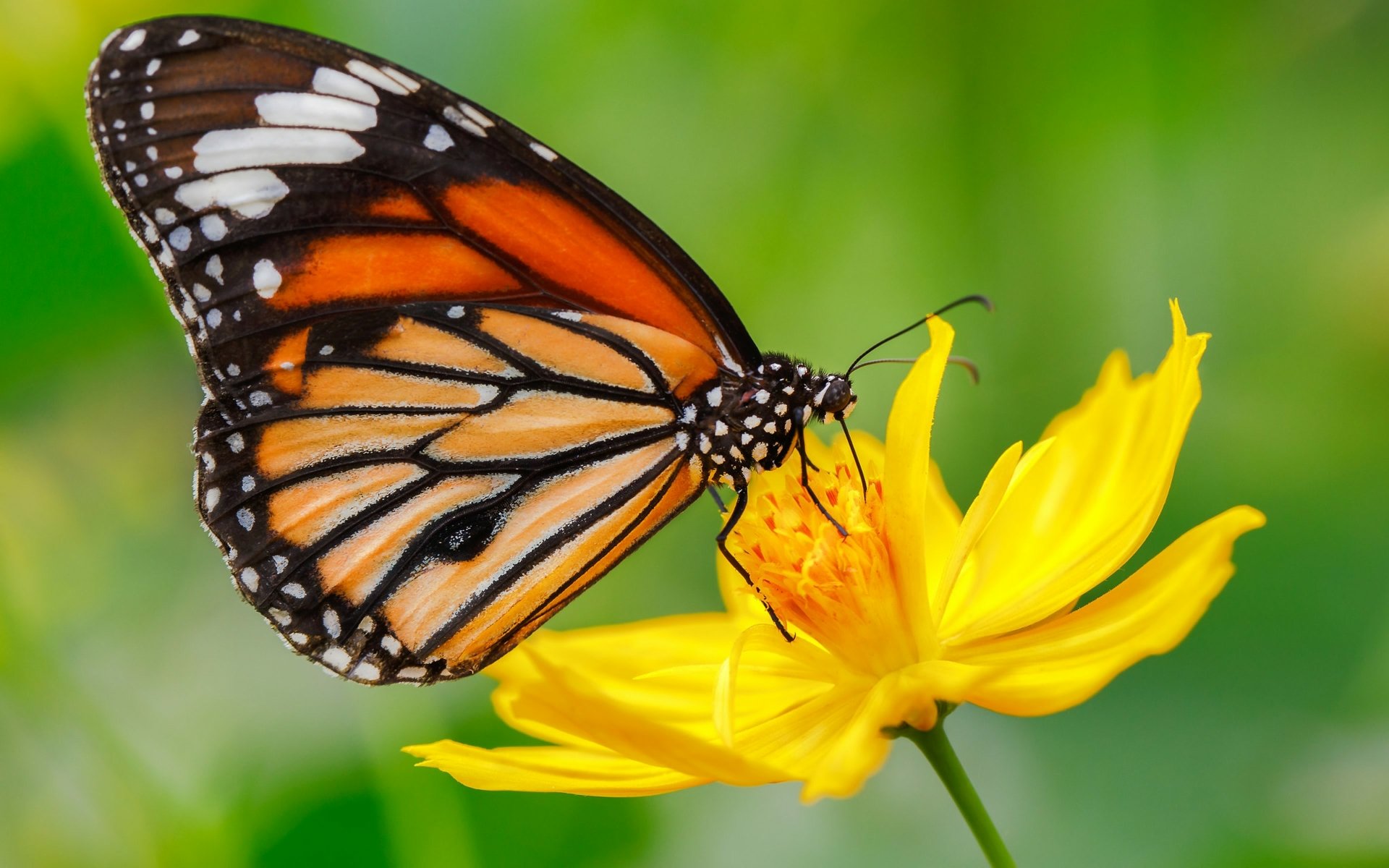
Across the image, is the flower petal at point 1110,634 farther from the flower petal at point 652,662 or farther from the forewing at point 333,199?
the forewing at point 333,199

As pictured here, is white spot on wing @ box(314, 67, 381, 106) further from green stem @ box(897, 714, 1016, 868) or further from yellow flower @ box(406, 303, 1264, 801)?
green stem @ box(897, 714, 1016, 868)

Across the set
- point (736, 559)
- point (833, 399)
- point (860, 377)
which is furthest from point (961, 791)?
point (860, 377)

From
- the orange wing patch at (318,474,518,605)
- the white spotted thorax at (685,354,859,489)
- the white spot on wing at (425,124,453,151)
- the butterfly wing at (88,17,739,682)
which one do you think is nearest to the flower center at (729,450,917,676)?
the white spotted thorax at (685,354,859,489)

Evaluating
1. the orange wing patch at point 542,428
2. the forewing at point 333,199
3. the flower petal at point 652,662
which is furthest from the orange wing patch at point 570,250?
the flower petal at point 652,662

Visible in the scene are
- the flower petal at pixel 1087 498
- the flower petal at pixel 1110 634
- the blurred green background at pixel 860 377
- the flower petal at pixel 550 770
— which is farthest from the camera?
the blurred green background at pixel 860 377

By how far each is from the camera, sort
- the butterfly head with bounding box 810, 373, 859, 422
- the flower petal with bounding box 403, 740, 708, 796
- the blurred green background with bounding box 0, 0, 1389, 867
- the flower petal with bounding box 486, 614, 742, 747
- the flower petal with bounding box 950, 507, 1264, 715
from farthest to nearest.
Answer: the blurred green background with bounding box 0, 0, 1389, 867
the butterfly head with bounding box 810, 373, 859, 422
the flower petal with bounding box 486, 614, 742, 747
the flower petal with bounding box 403, 740, 708, 796
the flower petal with bounding box 950, 507, 1264, 715

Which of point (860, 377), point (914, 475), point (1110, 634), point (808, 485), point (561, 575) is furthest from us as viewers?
point (860, 377)

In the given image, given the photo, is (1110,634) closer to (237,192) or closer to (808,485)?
(808,485)
